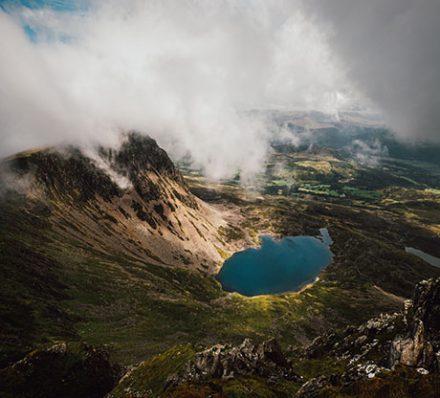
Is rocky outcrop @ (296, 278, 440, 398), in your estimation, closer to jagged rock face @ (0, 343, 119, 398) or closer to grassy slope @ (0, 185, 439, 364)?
jagged rock face @ (0, 343, 119, 398)

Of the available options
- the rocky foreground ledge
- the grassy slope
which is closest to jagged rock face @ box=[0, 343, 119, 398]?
the rocky foreground ledge

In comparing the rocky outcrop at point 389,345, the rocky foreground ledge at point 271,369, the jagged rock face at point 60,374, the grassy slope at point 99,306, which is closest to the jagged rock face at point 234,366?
the rocky foreground ledge at point 271,369

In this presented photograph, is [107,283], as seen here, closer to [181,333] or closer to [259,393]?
[181,333]

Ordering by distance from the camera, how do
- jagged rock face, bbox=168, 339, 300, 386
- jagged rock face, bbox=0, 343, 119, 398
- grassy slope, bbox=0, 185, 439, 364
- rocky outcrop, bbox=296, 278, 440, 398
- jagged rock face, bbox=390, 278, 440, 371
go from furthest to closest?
grassy slope, bbox=0, 185, 439, 364 → jagged rock face, bbox=0, 343, 119, 398 → jagged rock face, bbox=168, 339, 300, 386 → jagged rock face, bbox=390, 278, 440, 371 → rocky outcrop, bbox=296, 278, 440, 398

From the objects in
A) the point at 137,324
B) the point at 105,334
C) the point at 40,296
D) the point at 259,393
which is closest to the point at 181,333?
the point at 137,324

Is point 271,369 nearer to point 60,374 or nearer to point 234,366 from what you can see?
point 234,366

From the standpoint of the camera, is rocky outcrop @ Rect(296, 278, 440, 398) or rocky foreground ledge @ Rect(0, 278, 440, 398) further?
rocky outcrop @ Rect(296, 278, 440, 398)
